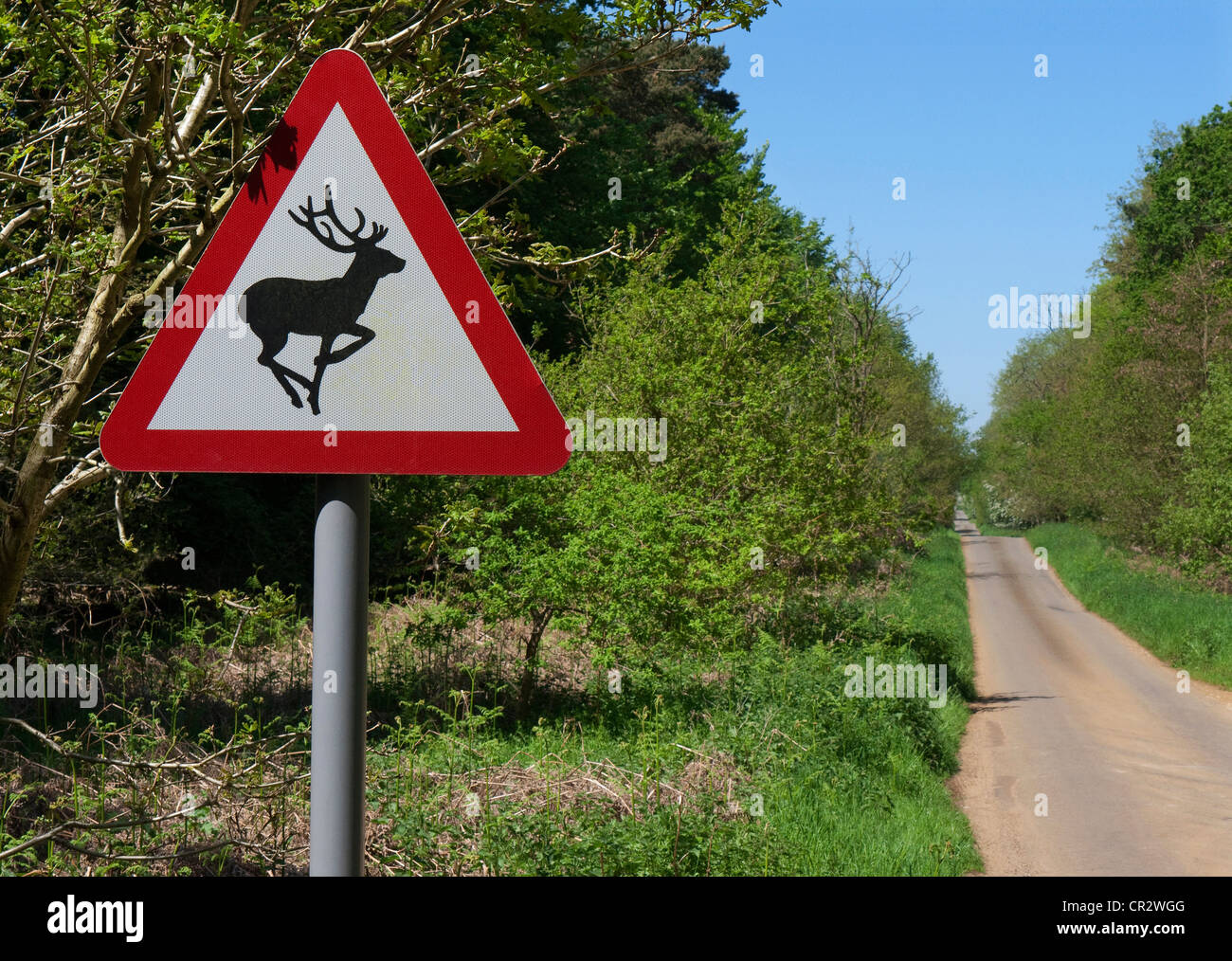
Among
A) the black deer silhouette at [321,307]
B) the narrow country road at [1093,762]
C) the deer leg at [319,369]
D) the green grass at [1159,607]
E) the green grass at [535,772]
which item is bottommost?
the narrow country road at [1093,762]

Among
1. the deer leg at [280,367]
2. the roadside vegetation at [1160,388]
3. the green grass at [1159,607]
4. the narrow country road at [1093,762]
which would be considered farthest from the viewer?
the roadside vegetation at [1160,388]

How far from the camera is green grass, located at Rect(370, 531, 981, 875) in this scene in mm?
4953

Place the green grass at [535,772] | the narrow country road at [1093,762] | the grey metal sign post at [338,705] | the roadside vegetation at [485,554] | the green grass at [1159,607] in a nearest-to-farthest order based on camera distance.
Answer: the grey metal sign post at [338,705]
the roadside vegetation at [485,554]
the green grass at [535,772]
the narrow country road at [1093,762]
the green grass at [1159,607]

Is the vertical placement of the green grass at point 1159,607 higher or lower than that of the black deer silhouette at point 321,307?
lower

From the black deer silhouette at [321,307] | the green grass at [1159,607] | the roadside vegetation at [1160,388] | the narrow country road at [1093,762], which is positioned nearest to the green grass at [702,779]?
the narrow country road at [1093,762]

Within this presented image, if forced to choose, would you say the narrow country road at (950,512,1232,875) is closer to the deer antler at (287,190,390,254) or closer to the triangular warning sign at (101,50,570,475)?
the triangular warning sign at (101,50,570,475)

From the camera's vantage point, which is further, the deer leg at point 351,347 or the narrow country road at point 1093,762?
the narrow country road at point 1093,762

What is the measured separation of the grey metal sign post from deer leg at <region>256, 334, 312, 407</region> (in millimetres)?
263

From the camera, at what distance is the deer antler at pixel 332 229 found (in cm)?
191

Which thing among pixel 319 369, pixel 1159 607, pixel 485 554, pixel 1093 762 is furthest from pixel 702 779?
pixel 1159 607

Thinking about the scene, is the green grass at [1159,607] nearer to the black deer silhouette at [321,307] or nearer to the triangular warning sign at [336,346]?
the triangular warning sign at [336,346]

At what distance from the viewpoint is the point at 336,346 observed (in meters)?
1.90

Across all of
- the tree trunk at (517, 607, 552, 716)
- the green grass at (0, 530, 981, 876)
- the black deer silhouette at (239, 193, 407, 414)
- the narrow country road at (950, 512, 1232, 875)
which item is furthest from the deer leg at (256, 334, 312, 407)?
the tree trunk at (517, 607, 552, 716)
